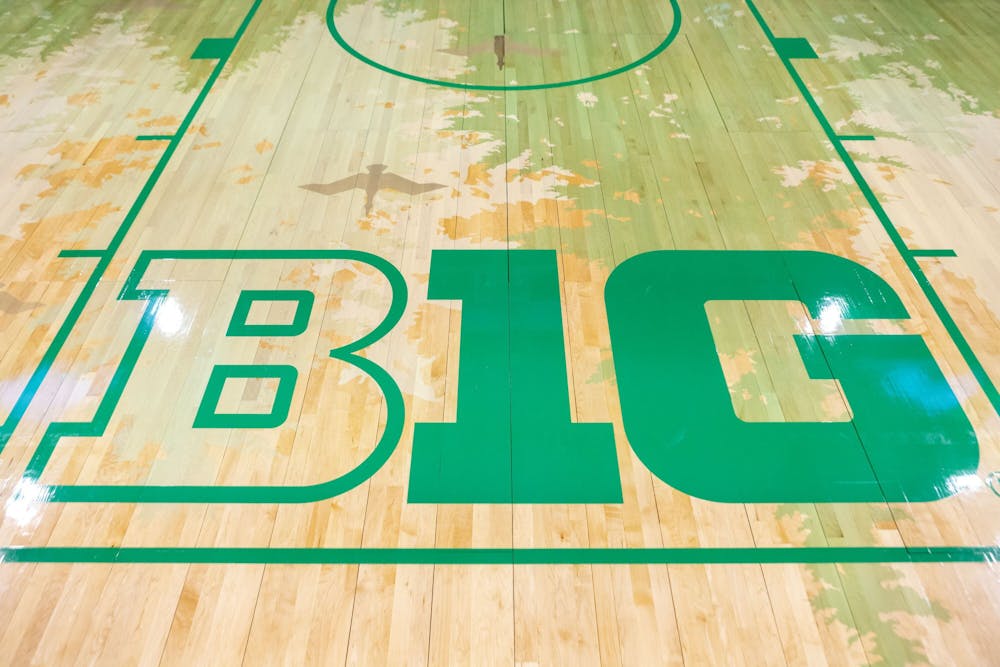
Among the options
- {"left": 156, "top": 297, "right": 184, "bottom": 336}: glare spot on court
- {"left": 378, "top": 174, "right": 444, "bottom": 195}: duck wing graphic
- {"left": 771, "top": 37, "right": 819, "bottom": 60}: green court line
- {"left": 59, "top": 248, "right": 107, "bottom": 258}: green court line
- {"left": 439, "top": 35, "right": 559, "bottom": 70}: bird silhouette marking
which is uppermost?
{"left": 771, "top": 37, "right": 819, "bottom": 60}: green court line

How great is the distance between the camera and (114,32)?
196 inches

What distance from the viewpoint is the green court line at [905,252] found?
2928mm

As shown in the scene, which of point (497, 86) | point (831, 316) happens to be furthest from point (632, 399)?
point (497, 86)

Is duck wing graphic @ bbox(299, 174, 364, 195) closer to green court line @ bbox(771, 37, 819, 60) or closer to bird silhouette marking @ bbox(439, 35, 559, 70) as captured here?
bird silhouette marking @ bbox(439, 35, 559, 70)

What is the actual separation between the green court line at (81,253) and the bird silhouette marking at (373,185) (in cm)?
95

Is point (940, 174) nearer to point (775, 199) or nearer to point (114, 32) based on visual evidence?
point (775, 199)

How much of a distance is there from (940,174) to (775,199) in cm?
91

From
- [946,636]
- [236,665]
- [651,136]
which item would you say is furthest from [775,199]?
[236,665]

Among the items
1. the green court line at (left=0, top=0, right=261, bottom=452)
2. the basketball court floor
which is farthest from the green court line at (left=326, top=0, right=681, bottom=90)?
the green court line at (left=0, top=0, right=261, bottom=452)

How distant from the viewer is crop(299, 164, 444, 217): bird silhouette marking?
376 centimetres

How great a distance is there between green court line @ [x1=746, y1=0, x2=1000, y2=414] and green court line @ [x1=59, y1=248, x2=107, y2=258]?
353 cm

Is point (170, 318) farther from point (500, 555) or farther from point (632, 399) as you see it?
point (632, 399)

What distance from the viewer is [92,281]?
327 centimetres

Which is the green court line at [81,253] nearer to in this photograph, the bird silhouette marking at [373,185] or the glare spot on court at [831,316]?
the bird silhouette marking at [373,185]
